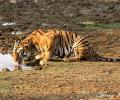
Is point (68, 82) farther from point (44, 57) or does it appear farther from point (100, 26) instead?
point (100, 26)

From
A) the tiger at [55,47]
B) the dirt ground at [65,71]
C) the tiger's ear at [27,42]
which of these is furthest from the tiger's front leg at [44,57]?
the tiger's ear at [27,42]

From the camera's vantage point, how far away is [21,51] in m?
13.7

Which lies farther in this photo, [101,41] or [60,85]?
[101,41]

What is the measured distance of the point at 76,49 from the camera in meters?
14.4

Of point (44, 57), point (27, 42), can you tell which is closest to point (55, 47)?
point (44, 57)

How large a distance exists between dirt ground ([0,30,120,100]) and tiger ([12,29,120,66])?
0.40 m

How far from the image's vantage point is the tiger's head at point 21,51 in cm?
1362

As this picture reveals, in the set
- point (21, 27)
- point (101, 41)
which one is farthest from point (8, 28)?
point (101, 41)

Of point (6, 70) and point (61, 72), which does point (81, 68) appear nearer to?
point (61, 72)

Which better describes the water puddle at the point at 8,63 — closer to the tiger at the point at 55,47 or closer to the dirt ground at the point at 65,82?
the tiger at the point at 55,47

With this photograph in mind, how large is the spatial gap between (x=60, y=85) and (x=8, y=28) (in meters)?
9.65

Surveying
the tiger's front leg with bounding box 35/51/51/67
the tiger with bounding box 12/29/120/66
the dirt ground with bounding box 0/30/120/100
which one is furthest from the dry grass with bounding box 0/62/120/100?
the tiger with bounding box 12/29/120/66

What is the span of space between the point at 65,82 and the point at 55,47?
3.34 m

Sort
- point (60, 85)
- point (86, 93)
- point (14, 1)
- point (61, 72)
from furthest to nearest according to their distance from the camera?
point (14, 1), point (61, 72), point (60, 85), point (86, 93)
